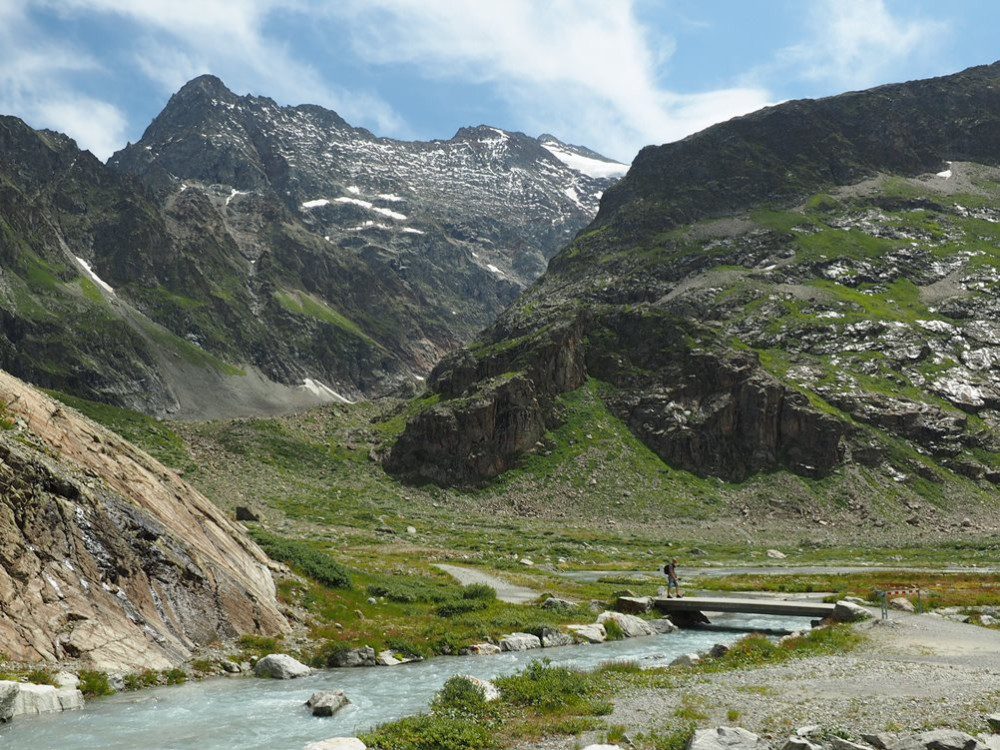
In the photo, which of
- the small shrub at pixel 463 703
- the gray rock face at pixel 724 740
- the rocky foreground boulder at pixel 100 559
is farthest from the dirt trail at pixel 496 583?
the gray rock face at pixel 724 740

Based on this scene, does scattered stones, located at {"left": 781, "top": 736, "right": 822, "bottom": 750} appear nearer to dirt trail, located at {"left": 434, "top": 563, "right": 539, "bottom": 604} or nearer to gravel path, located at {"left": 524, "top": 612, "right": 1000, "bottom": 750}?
gravel path, located at {"left": 524, "top": 612, "right": 1000, "bottom": 750}

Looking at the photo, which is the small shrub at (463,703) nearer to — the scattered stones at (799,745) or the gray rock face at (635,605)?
the scattered stones at (799,745)

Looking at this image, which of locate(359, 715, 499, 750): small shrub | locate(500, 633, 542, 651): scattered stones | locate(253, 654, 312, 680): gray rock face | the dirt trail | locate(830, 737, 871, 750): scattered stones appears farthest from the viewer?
the dirt trail

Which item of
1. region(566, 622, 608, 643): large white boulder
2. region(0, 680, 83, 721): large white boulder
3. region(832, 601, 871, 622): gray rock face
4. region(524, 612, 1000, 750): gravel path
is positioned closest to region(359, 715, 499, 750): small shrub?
region(524, 612, 1000, 750): gravel path

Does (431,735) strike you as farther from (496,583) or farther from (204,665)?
(496,583)

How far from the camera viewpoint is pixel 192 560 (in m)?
29.6

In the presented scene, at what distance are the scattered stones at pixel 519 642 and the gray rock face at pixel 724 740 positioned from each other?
19.3m

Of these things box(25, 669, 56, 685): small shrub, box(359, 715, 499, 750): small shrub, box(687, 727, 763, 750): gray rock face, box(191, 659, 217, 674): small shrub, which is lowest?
box(191, 659, 217, 674): small shrub

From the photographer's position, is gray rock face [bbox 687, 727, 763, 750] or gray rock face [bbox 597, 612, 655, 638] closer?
gray rock face [bbox 687, 727, 763, 750]

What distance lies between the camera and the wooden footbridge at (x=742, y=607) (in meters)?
46.8

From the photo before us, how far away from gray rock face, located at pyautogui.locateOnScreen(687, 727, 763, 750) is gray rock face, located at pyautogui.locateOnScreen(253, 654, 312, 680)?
52.6 ft

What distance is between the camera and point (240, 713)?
2197 cm

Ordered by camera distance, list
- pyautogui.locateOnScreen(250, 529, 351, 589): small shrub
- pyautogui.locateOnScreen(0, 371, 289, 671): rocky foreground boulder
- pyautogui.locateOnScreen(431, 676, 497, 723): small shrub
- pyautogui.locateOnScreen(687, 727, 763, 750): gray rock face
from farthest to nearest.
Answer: pyautogui.locateOnScreen(250, 529, 351, 589): small shrub < pyautogui.locateOnScreen(0, 371, 289, 671): rocky foreground boulder < pyautogui.locateOnScreen(431, 676, 497, 723): small shrub < pyautogui.locateOnScreen(687, 727, 763, 750): gray rock face

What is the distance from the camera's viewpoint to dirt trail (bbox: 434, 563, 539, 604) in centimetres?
5325
